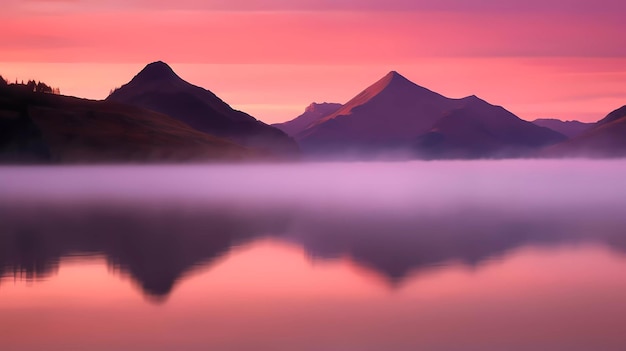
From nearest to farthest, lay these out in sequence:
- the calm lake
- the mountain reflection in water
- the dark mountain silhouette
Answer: the calm lake
the dark mountain silhouette
the mountain reflection in water

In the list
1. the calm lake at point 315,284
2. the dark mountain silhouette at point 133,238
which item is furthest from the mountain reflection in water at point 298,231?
the calm lake at point 315,284

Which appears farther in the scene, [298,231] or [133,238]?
[298,231]

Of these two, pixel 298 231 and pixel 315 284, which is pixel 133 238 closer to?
pixel 298 231

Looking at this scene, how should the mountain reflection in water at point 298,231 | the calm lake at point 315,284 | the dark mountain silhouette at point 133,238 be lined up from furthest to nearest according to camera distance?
the mountain reflection in water at point 298,231 < the dark mountain silhouette at point 133,238 < the calm lake at point 315,284

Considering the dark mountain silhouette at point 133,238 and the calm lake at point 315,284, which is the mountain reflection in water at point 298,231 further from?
the calm lake at point 315,284

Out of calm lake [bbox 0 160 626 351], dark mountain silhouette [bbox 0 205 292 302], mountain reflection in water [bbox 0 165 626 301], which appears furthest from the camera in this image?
mountain reflection in water [bbox 0 165 626 301]

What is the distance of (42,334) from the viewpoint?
21.6 meters

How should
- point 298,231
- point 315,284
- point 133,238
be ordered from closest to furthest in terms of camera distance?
point 315,284
point 133,238
point 298,231

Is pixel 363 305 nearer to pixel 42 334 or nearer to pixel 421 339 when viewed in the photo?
pixel 421 339

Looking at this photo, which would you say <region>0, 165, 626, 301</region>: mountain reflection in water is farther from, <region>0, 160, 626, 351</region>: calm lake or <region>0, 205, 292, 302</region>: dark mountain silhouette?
<region>0, 160, 626, 351</region>: calm lake

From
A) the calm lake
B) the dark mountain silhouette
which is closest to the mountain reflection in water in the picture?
the dark mountain silhouette

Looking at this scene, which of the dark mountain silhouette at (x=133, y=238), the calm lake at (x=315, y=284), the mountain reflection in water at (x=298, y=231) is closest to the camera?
the calm lake at (x=315, y=284)

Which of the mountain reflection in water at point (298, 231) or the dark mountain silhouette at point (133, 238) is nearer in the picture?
the dark mountain silhouette at point (133, 238)

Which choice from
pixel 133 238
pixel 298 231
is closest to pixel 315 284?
pixel 133 238
